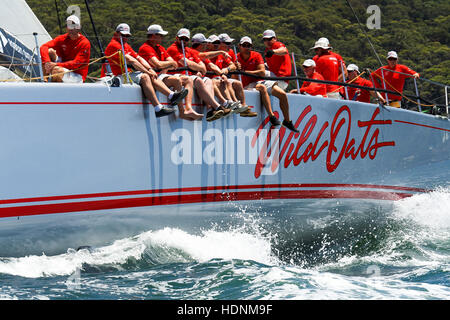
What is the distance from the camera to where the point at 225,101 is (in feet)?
21.3

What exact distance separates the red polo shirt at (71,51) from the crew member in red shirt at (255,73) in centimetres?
185

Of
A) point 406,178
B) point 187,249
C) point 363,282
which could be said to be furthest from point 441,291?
point 406,178

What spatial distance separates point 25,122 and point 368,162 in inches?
184

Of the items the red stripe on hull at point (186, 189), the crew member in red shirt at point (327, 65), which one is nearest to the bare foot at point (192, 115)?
the red stripe on hull at point (186, 189)

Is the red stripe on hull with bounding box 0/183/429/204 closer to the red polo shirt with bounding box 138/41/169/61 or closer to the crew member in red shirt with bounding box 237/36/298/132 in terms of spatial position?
the crew member in red shirt with bounding box 237/36/298/132

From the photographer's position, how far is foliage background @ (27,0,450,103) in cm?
3164

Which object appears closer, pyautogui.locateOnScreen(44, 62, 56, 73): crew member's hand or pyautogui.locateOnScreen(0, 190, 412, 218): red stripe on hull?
pyautogui.locateOnScreen(0, 190, 412, 218): red stripe on hull

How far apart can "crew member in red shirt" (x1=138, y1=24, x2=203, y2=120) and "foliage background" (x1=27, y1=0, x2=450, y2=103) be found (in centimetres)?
2318

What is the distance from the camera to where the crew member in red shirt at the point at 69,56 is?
5.95 m

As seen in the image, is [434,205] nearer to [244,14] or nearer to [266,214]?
[266,214]

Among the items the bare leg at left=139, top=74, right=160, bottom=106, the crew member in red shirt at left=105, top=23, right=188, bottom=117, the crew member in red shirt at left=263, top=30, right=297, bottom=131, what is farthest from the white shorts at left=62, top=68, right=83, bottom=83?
the crew member in red shirt at left=263, top=30, right=297, bottom=131

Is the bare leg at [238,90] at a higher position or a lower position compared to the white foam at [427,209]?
higher

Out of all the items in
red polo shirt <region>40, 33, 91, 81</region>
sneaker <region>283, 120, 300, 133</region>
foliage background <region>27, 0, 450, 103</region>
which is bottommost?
sneaker <region>283, 120, 300, 133</region>

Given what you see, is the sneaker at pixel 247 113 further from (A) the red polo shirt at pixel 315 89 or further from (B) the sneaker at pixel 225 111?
(A) the red polo shirt at pixel 315 89
